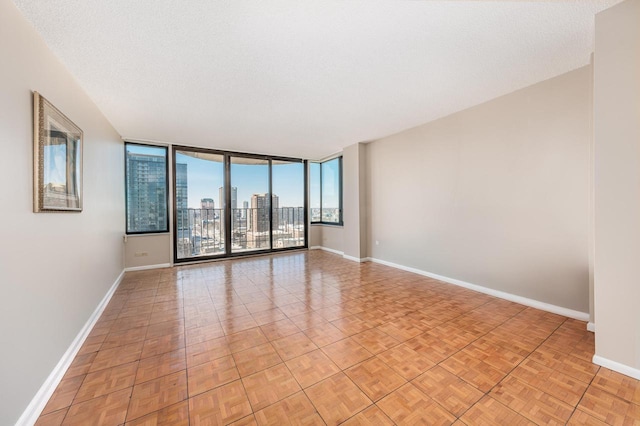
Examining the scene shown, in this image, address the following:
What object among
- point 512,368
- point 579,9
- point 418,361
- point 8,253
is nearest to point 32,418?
point 8,253

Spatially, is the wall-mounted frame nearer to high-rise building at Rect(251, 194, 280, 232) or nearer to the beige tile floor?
the beige tile floor

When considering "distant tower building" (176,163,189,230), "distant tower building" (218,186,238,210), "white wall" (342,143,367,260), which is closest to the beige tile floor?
"white wall" (342,143,367,260)

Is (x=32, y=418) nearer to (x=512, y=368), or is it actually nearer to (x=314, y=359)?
(x=314, y=359)

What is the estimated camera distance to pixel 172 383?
5.41 feet

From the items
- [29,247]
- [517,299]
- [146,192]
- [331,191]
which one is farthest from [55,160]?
[331,191]

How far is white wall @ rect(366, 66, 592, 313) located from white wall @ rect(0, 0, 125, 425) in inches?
174

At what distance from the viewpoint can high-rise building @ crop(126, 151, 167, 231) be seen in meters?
4.66

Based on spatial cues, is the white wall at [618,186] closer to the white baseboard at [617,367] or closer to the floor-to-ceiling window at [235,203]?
the white baseboard at [617,367]

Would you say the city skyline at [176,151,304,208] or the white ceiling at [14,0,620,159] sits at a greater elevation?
the white ceiling at [14,0,620,159]

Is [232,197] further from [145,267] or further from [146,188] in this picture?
[145,267]

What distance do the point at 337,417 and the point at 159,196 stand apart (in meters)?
5.17

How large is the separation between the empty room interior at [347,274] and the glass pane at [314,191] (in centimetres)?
291

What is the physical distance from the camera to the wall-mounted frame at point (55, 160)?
1.55 meters

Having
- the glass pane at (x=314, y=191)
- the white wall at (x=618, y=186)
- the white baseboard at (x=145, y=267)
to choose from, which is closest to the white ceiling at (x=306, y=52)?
the white wall at (x=618, y=186)
